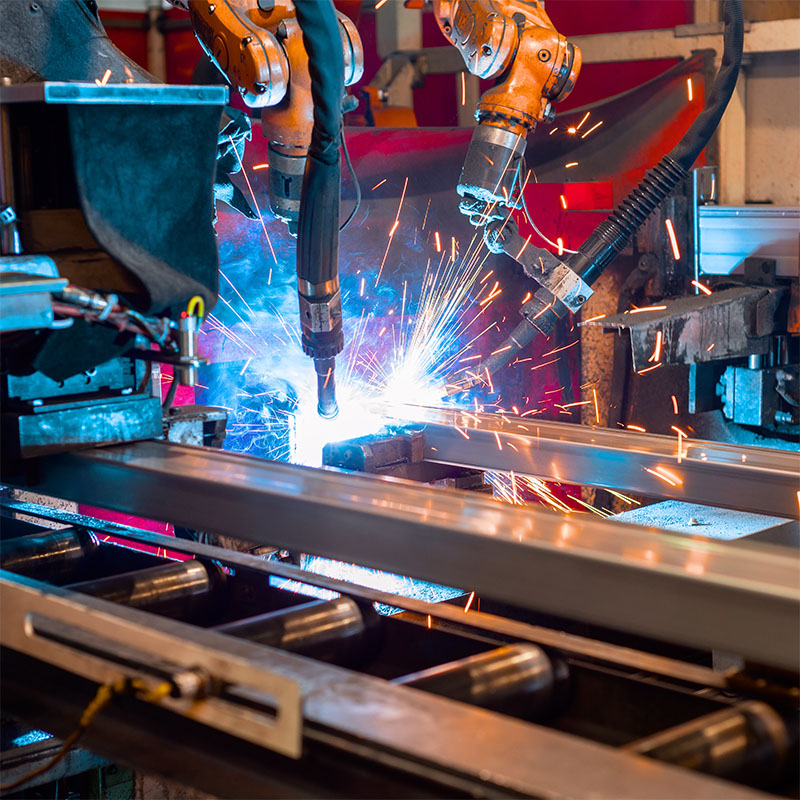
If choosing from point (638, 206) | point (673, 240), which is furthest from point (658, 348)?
point (673, 240)

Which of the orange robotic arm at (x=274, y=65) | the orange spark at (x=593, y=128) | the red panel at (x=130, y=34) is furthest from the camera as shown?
the red panel at (x=130, y=34)

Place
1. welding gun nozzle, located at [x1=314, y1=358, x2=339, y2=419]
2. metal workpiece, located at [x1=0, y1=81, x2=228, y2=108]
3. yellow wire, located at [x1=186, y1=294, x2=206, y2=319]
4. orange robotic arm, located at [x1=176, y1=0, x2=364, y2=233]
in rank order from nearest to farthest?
metal workpiece, located at [x1=0, y1=81, x2=228, y2=108] < yellow wire, located at [x1=186, y1=294, x2=206, y2=319] < orange robotic arm, located at [x1=176, y1=0, x2=364, y2=233] < welding gun nozzle, located at [x1=314, y1=358, x2=339, y2=419]

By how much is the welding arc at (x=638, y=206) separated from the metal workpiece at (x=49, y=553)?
164 cm

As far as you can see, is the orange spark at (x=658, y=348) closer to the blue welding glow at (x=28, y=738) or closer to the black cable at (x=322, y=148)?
the black cable at (x=322, y=148)

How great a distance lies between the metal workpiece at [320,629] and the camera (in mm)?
1419

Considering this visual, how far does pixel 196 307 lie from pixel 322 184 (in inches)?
17.8

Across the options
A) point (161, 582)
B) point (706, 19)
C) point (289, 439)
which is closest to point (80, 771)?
point (161, 582)

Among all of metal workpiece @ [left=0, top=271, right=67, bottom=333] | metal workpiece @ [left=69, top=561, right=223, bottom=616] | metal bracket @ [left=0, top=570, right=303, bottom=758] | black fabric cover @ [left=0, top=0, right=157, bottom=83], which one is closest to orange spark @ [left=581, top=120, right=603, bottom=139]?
black fabric cover @ [left=0, top=0, right=157, bottom=83]

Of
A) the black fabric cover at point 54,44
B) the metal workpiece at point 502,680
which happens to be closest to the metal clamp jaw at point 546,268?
the black fabric cover at point 54,44

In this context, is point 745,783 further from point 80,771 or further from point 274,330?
point 274,330

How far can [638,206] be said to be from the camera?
322 centimetres

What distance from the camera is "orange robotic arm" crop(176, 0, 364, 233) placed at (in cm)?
225

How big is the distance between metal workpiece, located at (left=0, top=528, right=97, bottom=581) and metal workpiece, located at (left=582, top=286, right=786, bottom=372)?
1926 mm

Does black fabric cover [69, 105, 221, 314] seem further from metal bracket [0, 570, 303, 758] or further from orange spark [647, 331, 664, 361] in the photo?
orange spark [647, 331, 664, 361]
